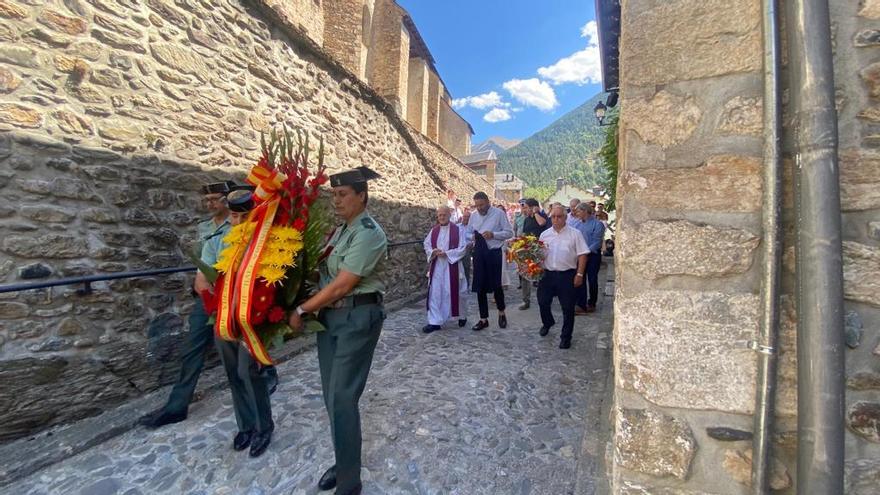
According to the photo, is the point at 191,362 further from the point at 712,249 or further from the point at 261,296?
the point at 712,249

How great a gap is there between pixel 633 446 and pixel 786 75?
1.31 m

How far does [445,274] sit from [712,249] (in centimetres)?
438

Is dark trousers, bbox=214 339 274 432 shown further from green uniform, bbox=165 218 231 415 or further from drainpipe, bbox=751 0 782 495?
drainpipe, bbox=751 0 782 495

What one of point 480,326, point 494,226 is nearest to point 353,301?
point 480,326

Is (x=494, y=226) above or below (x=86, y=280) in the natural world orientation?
above

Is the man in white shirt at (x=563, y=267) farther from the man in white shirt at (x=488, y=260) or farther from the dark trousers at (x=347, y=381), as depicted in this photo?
the dark trousers at (x=347, y=381)

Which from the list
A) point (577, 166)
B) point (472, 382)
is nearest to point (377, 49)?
point (472, 382)

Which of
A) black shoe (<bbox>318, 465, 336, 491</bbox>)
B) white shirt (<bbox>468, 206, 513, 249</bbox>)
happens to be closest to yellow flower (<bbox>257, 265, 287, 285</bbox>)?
black shoe (<bbox>318, 465, 336, 491</bbox>)

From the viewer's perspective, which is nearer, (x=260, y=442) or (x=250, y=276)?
(x=250, y=276)

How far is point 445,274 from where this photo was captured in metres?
5.59

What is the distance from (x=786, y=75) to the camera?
4.09 feet

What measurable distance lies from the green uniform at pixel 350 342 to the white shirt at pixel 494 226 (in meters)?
3.64

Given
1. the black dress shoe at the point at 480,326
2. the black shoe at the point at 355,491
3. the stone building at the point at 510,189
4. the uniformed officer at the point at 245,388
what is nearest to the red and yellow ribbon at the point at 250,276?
the uniformed officer at the point at 245,388

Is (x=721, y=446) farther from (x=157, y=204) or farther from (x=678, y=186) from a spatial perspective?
(x=157, y=204)
